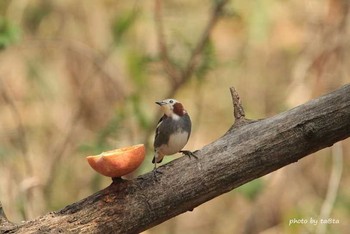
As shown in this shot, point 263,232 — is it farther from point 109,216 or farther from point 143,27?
point 109,216

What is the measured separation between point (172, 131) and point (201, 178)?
1.15ft

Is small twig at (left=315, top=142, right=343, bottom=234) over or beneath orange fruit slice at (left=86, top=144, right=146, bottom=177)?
over

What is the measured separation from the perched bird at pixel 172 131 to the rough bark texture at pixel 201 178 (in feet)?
0.90

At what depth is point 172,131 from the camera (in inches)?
73.7

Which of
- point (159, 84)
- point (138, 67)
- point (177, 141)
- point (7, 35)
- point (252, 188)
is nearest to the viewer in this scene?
point (177, 141)

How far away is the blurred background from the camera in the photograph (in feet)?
10.6

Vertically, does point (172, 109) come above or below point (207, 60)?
below

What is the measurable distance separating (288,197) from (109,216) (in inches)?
97.5

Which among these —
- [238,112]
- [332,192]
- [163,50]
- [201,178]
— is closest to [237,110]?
[238,112]

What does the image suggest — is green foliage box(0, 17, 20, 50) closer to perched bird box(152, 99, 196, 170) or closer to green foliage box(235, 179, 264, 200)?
perched bird box(152, 99, 196, 170)

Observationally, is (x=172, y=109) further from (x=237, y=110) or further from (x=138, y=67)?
(x=138, y=67)

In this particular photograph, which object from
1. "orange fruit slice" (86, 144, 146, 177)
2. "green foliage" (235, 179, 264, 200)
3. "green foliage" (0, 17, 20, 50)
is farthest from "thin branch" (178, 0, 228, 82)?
"orange fruit slice" (86, 144, 146, 177)

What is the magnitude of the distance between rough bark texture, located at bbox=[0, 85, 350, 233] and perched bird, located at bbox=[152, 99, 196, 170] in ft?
0.90

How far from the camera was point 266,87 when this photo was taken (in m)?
→ 4.22
